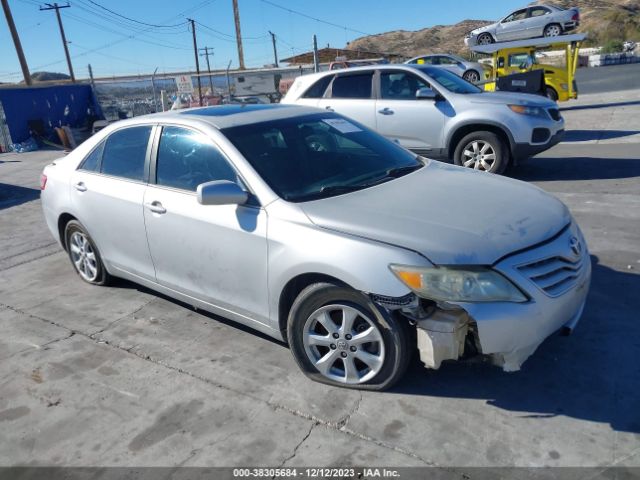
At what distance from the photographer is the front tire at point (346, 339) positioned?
2.91 m

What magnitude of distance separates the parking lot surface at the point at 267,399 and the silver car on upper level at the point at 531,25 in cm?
1924

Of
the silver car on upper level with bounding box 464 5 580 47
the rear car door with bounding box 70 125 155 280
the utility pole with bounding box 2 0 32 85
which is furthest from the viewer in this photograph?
the utility pole with bounding box 2 0 32 85

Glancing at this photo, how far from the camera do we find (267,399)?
3186 millimetres

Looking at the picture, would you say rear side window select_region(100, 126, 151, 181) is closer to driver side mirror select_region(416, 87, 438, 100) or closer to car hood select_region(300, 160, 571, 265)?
car hood select_region(300, 160, 571, 265)

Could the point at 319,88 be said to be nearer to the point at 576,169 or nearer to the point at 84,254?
the point at 576,169

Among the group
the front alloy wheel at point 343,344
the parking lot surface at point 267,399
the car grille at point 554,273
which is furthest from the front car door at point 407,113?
the front alloy wheel at point 343,344

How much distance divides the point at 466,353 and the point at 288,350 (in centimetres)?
128

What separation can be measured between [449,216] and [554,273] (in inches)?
25.1

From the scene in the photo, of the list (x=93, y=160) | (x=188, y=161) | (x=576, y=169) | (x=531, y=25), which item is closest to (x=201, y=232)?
(x=188, y=161)

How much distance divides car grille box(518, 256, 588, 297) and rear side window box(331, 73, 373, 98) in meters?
6.25

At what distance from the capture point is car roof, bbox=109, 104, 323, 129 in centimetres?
393

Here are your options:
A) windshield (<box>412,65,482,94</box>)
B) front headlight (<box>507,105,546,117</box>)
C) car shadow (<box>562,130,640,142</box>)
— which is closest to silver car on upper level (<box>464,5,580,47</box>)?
car shadow (<box>562,130,640,142</box>)

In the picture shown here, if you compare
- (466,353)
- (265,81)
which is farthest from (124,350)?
(265,81)

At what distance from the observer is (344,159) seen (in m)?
3.97
